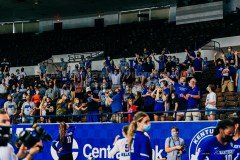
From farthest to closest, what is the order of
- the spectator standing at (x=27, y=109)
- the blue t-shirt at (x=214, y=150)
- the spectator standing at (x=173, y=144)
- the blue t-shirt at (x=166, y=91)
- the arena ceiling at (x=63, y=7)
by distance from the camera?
the arena ceiling at (x=63, y=7) < the spectator standing at (x=27, y=109) < the blue t-shirt at (x=166, y=91) < the spectator standing at (x=173, y=144) < the blue t-shirt at (x=214, y=150)

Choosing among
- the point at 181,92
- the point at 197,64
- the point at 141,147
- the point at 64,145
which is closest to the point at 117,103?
the point at 181,92

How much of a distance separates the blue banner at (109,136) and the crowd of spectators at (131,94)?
1.46 feet

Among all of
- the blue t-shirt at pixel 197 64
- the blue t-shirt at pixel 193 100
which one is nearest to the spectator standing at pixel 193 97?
the blue t-shirt at pixel 193 100

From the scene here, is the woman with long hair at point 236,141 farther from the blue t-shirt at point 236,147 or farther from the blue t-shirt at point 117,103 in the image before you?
the blue t-shirt at point 117,103

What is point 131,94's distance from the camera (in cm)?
2212

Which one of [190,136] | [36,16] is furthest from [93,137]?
[36,16]

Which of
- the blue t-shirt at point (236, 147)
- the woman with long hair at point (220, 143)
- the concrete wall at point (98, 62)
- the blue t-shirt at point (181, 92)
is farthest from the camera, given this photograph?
the concrete wall at point (98, 62)

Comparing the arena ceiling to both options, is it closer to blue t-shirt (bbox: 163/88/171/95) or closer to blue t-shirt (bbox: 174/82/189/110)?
blue t-shirt (bbox: 163/88/171/95)

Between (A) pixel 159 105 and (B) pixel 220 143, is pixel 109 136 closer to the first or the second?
(A) pixel 159 105

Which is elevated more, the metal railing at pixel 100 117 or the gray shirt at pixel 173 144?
the metal railing at pixel 100 117

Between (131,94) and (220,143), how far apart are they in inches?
533

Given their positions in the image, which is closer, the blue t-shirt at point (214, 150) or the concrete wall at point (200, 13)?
the blue t-shirt at point (214, 150)

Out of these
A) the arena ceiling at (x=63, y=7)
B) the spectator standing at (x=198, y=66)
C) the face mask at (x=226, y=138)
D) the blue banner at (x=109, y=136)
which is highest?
the arena ceiling at (x=63, y=7)

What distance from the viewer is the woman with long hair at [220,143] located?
8.50m
